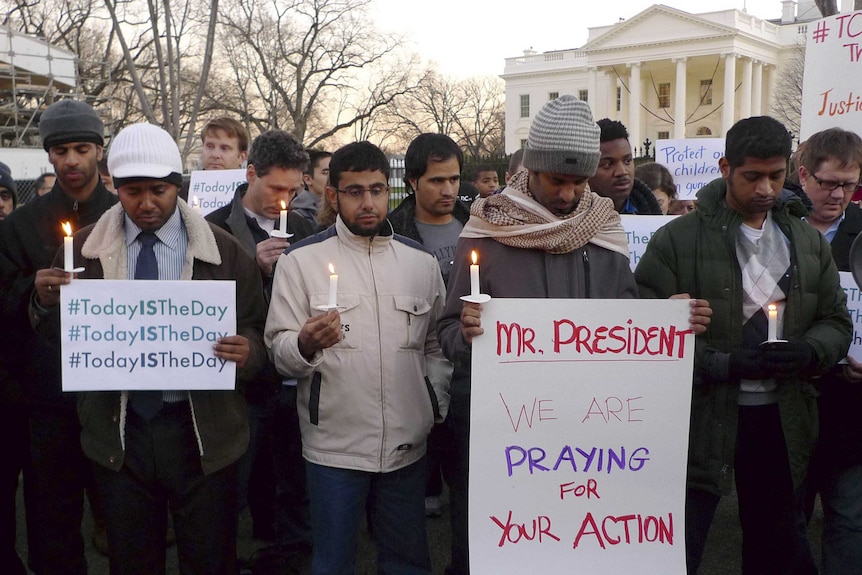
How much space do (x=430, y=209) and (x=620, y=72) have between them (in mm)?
66846

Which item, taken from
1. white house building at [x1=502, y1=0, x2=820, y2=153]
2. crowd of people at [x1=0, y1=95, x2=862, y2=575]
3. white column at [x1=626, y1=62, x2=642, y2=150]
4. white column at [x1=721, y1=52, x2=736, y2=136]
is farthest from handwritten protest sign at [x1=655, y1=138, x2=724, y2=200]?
white column at [x1=626, y1=62, x2=642, y2=150]

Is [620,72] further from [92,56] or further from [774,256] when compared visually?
[774,256]

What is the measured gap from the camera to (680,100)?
6144cm

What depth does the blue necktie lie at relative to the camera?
270 centimetres

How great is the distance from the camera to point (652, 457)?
8.70 ft

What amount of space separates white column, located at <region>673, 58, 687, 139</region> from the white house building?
0.08 meters

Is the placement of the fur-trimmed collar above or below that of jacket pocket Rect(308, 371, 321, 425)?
above

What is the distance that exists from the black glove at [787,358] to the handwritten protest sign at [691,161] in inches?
180

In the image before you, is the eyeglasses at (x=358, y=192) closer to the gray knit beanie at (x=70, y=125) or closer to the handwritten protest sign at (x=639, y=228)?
the gray knit beanie at (x=70, y=125)

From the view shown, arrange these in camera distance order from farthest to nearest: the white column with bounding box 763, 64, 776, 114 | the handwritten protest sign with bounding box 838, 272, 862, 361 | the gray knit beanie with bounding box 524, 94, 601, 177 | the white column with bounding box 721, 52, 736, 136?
the white column with bounding box 763, 64, 776, 114 < the white column with bounding box 721, 52, 736, 136 < the handwritten protest sign with bounding box 838, 272, 862, 361 < the gray knit beanie with bounding box 524, 94, 601, 177

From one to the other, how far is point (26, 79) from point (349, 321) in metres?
24.0

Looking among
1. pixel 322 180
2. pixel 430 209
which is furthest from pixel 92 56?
pixel 430 209

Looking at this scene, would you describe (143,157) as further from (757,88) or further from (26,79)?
(757,88)

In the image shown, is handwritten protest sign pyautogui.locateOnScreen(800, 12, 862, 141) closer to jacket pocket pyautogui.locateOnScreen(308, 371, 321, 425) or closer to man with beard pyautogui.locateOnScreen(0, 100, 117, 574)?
jacket pocket pyautogui.locateOnScreen(308, 371, 321, 425)
